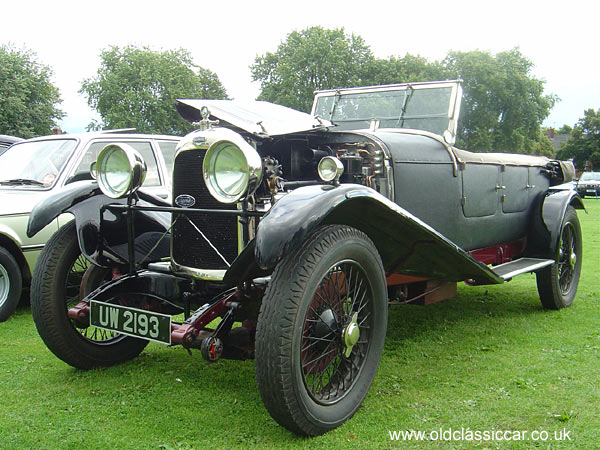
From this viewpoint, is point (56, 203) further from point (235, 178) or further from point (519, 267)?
point (519, 267)

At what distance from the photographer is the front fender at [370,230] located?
2.27 meters

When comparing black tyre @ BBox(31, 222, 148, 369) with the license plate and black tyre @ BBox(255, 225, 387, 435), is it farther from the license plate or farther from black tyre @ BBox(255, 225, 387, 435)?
black tyre @ BBox(255, 225, 387, 435)

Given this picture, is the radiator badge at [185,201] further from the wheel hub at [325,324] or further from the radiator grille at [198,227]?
the wheel hub at [325,324]

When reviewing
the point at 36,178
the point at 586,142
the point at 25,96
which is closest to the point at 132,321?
the point at 36,178

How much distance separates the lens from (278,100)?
2894 centimetres

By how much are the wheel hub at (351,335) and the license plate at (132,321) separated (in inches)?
33.3

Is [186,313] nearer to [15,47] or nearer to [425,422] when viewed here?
[425,422]

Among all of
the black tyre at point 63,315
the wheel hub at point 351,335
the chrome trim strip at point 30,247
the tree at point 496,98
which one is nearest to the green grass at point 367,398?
the black tyre at point 63,315

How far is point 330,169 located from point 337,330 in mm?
838

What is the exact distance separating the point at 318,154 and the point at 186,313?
4.35ft

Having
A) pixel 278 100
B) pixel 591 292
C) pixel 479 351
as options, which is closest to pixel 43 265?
pixel 479 351

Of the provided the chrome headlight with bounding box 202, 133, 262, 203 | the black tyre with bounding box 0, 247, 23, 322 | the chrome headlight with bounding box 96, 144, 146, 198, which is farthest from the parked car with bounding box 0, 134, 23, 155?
the chrome headlight with bounding box 202, 133, 262, 203

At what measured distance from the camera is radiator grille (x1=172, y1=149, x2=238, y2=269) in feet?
9.82

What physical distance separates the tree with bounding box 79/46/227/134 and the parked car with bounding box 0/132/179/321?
25.6m
